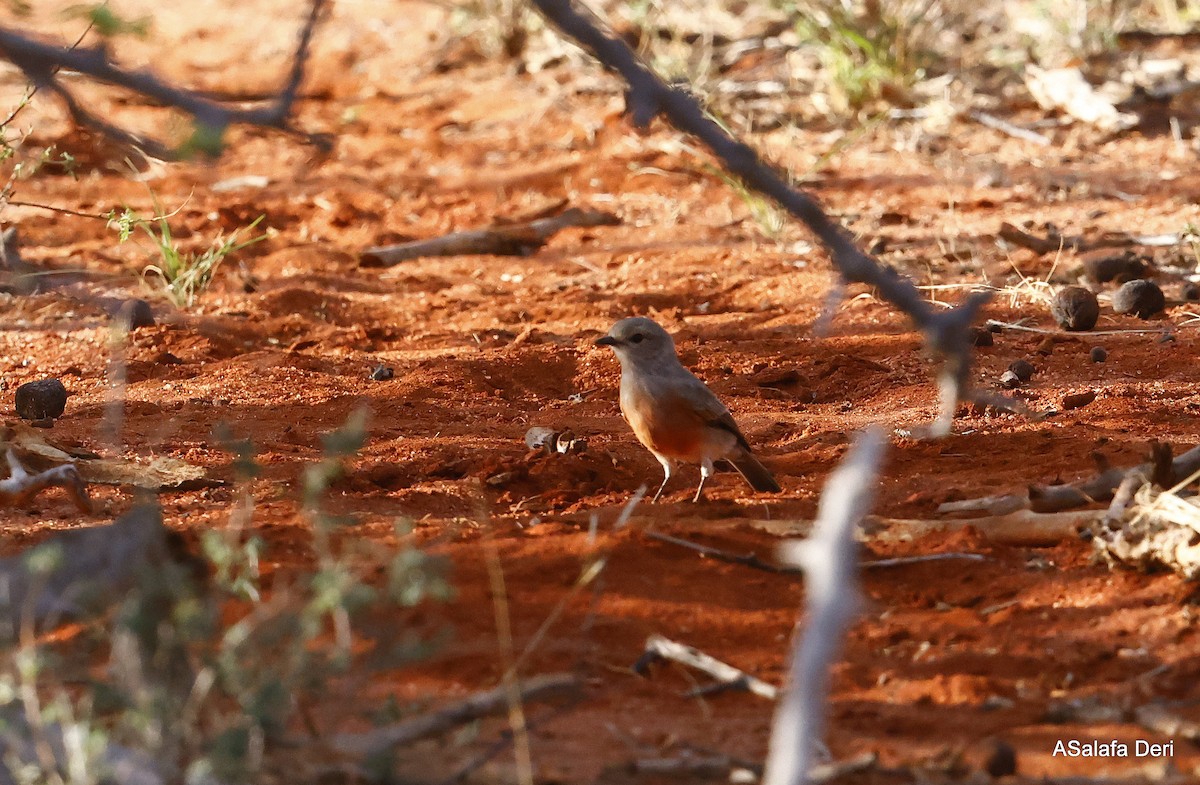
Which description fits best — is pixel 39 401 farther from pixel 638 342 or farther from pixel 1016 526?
pixel 1016 526

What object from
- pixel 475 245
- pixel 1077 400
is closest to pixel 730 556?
pixel 1077 400

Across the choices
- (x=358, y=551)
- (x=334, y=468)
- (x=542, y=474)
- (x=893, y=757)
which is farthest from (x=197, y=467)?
(x=893, y=757)

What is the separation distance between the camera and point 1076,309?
7.82 meters

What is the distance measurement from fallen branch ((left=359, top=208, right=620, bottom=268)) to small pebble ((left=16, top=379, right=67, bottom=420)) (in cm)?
373

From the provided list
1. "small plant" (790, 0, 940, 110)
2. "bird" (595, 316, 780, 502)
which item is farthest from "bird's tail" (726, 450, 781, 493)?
"small plant" (790, 0, 940, 110)

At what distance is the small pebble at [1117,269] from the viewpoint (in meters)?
8.77

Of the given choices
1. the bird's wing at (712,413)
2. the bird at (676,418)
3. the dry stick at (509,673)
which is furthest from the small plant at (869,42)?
the dry stick at (509,673)

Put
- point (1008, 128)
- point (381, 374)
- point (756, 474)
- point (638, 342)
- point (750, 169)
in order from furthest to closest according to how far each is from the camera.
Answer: point (1008, 128) < point (381, 374) < point (638, 342) < point (756, 474) < point (750, 169)

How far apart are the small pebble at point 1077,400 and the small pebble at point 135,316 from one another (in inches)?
196

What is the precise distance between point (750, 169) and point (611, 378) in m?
4.08

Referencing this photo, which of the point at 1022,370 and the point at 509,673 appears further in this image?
the point at 1022,370

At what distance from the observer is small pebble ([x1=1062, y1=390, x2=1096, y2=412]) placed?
6.56 metres

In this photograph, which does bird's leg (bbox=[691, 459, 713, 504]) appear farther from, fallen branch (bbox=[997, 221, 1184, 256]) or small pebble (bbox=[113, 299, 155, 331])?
fallen branch (bbox=[997, 221, 1184, 256])

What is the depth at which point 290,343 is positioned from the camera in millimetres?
8414
